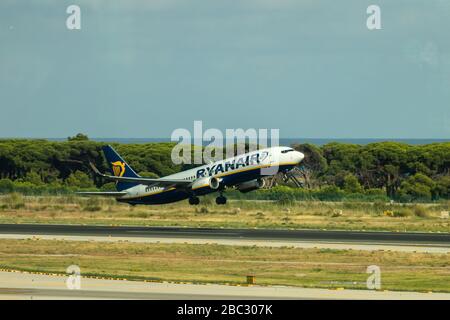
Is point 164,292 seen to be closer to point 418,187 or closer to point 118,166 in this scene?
point 118,166

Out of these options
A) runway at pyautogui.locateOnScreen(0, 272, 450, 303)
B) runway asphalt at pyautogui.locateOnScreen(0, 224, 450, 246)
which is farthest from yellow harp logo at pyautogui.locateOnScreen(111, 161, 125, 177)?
runway at pyautogui.locateOnScreen(0, 272, 450, 303)

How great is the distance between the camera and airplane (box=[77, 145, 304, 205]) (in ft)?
261

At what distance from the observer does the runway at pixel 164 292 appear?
33.0m

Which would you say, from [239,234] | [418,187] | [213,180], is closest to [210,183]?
[213,180]

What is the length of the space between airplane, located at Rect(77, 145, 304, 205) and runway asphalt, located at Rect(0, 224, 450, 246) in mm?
14060

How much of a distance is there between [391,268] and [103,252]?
526 inches

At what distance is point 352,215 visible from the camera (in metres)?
80.2

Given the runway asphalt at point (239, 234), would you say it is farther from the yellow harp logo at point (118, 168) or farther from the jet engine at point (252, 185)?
the yellow harp logo at point (118, 168)

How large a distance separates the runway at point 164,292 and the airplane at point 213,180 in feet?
139

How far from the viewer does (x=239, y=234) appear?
61.1 m

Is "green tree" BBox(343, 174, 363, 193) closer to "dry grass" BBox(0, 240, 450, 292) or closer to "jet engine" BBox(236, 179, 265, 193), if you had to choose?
"jet engine" BBox(236, 179, 265, 193)

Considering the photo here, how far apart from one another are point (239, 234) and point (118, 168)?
2920 cm
